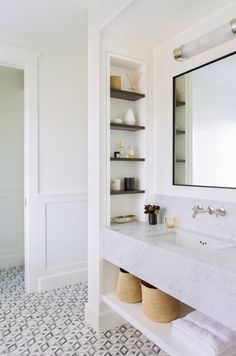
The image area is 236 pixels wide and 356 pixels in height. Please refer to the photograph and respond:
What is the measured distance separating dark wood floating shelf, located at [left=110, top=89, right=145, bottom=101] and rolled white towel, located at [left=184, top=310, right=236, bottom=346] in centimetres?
161

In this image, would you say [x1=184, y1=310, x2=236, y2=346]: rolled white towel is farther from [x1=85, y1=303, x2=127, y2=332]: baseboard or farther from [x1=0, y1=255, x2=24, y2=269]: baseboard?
[x1=0, y1=255, x2=24, y2=269]: baseboard

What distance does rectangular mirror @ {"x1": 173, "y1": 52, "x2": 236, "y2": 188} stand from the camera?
1787 mm

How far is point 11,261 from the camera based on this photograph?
3562 mm

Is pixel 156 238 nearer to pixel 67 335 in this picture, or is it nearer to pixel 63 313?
pixel 67 335

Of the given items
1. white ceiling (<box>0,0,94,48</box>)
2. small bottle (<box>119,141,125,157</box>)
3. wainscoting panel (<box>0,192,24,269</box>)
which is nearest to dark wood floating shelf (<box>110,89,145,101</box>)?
small bottle (<box>119,141,125,157</box>)

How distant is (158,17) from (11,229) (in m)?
2.91

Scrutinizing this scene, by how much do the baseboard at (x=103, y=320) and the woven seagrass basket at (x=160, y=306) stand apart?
436mm

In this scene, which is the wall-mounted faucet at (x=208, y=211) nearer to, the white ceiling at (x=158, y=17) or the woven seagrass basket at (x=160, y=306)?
the woven seagrass basket at (x=160, y=306)

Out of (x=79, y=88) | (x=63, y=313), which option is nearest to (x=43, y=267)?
(x=63, y=313)

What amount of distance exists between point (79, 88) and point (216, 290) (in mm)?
2430

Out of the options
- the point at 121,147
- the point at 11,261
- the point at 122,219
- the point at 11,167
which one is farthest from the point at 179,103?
the point at 11,261

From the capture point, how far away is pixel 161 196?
7.52 ft

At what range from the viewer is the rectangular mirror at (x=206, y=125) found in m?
1.79

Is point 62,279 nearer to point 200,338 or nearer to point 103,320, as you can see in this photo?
point 103,320
